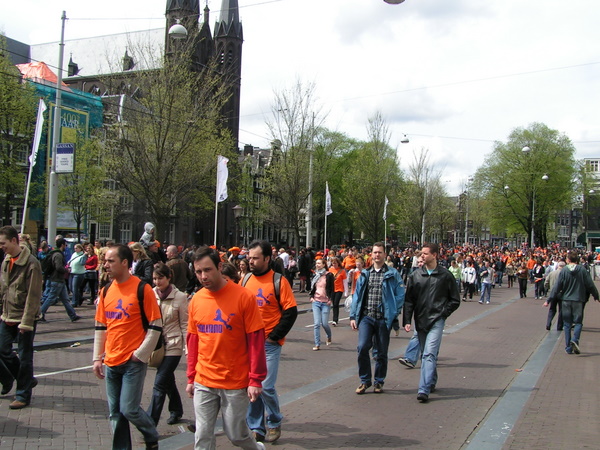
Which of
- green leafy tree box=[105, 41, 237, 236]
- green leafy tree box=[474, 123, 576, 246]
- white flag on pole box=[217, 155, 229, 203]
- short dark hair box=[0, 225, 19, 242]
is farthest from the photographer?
green leafy tree box=[474, 123, 576, 246]

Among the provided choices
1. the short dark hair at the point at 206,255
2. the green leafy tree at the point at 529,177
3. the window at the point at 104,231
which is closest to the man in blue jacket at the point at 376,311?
the short dark hair at the point at 206,255

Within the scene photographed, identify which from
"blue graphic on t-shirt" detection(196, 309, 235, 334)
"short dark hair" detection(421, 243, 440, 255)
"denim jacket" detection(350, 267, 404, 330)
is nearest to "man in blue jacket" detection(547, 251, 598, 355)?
"short dark hair" detection(421, 243, 440, 255)

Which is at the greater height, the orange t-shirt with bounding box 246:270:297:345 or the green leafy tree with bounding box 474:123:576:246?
the green leafy tree with bounding box 474:123:576:246

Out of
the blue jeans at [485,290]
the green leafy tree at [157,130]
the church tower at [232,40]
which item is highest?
the church tower at [232,40]

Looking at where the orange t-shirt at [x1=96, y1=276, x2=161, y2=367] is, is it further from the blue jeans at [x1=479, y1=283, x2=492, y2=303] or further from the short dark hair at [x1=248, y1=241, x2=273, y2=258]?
the blue jeans at [x1=479, y1=283, x2=492, y2=303]

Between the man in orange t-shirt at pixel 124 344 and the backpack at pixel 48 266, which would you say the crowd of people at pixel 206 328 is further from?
the backpack at pixel 48 266

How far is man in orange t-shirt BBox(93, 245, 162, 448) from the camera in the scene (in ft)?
13.2

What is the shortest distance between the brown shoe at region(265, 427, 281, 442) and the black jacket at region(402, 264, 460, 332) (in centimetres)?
222

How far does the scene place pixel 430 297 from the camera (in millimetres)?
6641

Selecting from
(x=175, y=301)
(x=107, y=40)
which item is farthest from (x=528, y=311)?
(x=107, y=40)

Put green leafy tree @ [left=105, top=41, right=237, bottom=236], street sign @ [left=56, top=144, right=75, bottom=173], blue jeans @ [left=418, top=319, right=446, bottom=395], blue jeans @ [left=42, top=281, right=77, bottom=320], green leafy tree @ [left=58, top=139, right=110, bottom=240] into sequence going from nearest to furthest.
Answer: blue jeans @ [left=418, top=319, right=446, bottom=395], blue jeans @ [left=42, top=281, right=77, bottom=320], street sign @ [left=56, top=144, right=75, bottom=173], green leafy tree @ [left=105, top=41, right=237, bottom=236], green leafy tree @ [left=58, top=139, right=110, bottom=240]

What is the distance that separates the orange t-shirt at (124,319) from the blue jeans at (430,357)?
11.2ft

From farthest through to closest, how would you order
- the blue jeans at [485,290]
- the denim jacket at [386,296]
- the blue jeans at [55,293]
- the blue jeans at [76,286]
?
the blue jeans at [485,290]
the blue jeans at [76,286]
the blue jeans at [55,293]
the denim jacket at [386,296]

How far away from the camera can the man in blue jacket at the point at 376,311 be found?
262 inches
